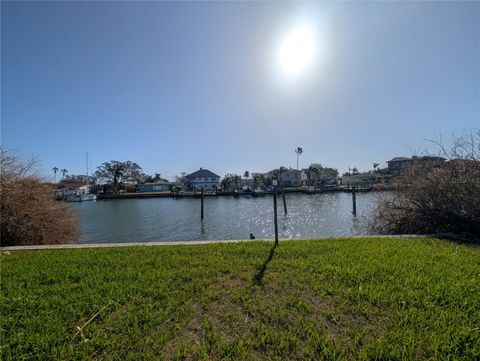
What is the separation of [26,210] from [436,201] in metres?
12.3

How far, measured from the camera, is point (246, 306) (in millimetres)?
3137

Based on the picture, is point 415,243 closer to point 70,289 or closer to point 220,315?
point 220,315

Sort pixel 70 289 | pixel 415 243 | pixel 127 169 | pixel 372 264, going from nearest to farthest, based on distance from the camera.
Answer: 1. pixel 70 289
2. pixel 372 264
3. pixel 415 243
4. pixel 127 169

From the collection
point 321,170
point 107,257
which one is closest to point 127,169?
point 321,170

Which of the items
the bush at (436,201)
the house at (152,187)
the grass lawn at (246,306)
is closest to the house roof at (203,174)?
the house at (152,187)

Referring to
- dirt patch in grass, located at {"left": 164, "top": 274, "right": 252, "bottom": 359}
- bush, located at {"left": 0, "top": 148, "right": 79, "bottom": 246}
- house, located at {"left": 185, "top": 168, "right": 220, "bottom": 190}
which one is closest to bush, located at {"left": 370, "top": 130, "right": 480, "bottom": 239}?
dirt patch in grass, located at {"left": 164, "top": 274, "right": 252, "bottom": 359}

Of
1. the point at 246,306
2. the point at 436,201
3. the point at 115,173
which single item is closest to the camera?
the point at 246,306

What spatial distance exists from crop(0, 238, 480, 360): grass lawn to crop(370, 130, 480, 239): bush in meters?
2.52

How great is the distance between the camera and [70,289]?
3.68 meters

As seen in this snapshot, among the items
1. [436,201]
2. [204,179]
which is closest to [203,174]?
[204,179]

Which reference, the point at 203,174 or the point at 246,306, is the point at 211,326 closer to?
the point at 246,306

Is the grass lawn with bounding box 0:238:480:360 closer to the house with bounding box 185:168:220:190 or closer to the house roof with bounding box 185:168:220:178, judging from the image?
the house with bounding box 185:168:220:190

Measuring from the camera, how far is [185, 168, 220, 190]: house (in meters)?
83.6

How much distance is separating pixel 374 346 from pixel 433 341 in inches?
21.9
